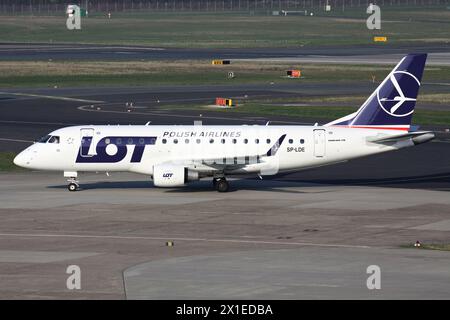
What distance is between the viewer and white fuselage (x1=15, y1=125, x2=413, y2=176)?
63781mm

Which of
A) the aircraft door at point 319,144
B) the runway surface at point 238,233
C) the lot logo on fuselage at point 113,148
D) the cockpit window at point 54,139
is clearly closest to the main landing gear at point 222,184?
the runway surface at point 238,233

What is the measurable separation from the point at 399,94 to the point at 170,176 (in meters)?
14.2

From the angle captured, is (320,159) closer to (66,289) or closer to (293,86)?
(66,289)

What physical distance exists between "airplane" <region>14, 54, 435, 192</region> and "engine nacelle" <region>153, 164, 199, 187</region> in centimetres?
24

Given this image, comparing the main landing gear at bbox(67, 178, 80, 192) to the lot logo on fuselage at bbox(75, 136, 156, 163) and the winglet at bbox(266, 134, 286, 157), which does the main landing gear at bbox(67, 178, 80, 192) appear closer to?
the lot logo on fuselage at bbox(75, 136, 156, 163)

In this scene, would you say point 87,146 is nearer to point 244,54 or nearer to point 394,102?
point 394,102

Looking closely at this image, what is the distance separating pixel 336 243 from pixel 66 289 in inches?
563

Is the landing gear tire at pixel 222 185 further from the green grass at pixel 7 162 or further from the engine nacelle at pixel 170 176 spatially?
the green grass at pixel 7 162

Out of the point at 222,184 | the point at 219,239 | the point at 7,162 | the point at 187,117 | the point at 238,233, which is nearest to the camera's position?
the point at 219,239

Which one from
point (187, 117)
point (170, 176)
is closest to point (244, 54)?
point (187, 117)

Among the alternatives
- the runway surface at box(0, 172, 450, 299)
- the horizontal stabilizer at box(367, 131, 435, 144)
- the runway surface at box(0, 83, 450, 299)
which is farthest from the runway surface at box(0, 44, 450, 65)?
the runway surface at box(0, 172, 450, 299)

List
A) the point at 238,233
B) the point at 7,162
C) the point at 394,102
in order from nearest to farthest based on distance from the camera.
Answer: the point at 238,233 < the point at 394,102 < the point at 7,162

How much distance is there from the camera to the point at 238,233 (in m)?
51.2
